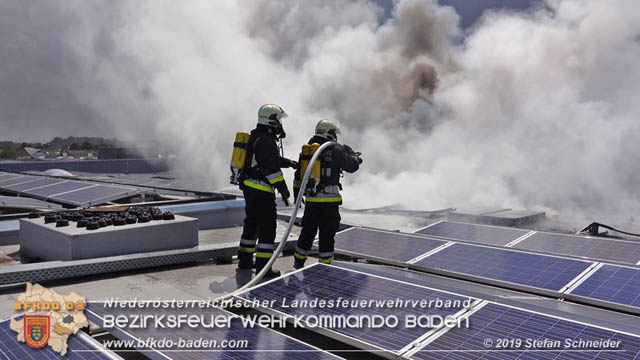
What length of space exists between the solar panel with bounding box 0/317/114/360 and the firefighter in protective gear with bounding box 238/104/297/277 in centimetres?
319

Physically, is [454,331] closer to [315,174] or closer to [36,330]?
[36,330]

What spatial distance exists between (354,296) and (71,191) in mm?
11507

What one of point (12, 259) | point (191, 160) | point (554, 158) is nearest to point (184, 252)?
point (12, 259)

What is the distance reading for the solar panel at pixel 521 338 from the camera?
315 cm

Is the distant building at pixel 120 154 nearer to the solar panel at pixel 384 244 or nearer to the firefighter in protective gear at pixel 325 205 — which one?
the solar panel at pixel 384 244

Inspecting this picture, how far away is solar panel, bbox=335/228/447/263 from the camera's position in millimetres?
6625

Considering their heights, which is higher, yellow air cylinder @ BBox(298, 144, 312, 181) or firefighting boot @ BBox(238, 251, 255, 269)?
yellow air cylinder @ BBox(298, 144, 312, 181)

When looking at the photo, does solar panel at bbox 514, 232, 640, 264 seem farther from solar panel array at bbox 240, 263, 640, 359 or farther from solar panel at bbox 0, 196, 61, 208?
solar panel at bbox 0, 196, 61, 208

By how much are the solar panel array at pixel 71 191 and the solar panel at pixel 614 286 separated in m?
10.4

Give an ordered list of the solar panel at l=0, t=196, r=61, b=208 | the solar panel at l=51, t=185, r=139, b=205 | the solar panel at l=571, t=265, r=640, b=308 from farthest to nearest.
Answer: the solar panel at l=0, t=196, r=61, b=208 → the solar panel at l=51, t=185, r=139, b=205 → the solar panel at l=571, t=265, r=640, b=308

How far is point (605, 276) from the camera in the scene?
5.23m

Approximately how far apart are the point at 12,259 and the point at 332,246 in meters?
4.99

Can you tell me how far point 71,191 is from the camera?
528 inches

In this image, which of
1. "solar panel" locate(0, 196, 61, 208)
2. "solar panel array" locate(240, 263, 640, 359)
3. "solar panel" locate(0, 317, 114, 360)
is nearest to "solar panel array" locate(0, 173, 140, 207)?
"solar panel" locate(0, 196, 61, 208)
